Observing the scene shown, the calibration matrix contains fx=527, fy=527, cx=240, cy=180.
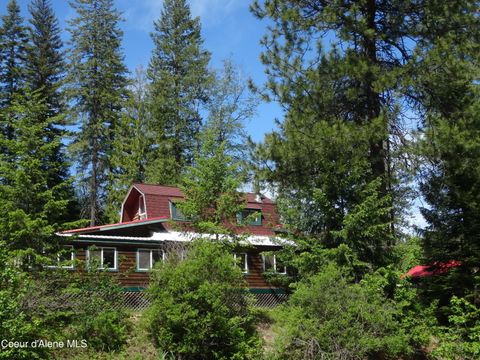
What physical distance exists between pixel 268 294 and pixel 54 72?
2134 cm

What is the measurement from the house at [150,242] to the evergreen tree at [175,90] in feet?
22.0

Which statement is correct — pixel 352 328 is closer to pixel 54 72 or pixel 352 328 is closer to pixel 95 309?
pixel 95 309

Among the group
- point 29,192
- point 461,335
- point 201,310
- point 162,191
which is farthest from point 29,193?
point 162,191

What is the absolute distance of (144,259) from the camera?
67.4 ft

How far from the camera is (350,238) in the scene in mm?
15859

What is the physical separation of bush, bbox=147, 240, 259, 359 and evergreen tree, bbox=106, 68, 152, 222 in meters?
18.3

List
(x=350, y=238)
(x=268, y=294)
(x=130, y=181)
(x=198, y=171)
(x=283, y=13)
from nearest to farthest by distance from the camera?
(x=350, y=238) < (x=283, y=13) < (x=198, y=171) < (x=268, y=294) < (x=130, y=181)

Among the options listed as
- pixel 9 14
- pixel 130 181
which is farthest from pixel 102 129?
pixel 9 14

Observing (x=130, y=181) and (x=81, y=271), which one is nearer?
(x=81, y=271)

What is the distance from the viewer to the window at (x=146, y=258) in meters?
20.4

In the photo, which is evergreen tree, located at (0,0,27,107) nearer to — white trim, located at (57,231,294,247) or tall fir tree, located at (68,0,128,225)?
tall fir tree, located at (68,0,128,225)

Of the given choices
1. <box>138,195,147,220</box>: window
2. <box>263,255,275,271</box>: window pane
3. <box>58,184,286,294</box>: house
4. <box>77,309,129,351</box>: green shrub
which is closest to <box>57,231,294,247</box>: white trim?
<box>58,184,286,294</box>: house

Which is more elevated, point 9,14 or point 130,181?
point 9,14

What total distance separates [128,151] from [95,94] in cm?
441
